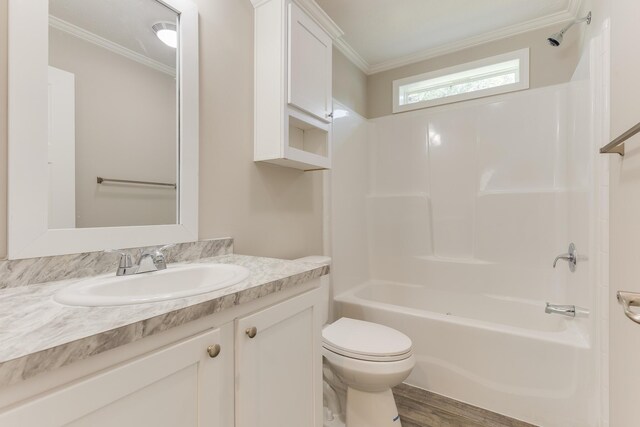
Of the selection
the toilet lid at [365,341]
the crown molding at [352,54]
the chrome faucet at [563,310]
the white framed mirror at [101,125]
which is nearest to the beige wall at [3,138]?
the white framed mirror at [101,125]

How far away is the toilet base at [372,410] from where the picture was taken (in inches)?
56.1

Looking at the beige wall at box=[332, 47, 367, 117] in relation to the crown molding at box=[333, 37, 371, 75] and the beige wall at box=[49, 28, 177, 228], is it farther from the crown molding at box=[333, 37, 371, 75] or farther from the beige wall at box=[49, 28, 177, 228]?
the beige wall at box=[49, 28, 177, 228]

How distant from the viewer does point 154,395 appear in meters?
0.57

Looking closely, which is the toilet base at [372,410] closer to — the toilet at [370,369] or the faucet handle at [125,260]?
the toilet at [370,369]

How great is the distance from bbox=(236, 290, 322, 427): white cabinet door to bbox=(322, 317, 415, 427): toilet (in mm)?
378

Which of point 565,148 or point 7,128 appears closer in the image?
point 7,128

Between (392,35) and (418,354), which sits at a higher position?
(392,35)

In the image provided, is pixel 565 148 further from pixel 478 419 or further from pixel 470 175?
pixel 478 419

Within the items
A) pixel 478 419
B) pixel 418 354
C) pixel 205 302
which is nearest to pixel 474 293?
pixel 418 354

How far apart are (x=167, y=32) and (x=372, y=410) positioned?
1.92m

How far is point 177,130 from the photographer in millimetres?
1218

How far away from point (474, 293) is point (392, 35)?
Result: 7.04ft

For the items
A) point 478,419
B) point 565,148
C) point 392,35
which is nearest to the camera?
point 478,419

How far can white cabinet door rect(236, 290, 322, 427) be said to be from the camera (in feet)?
2.49
